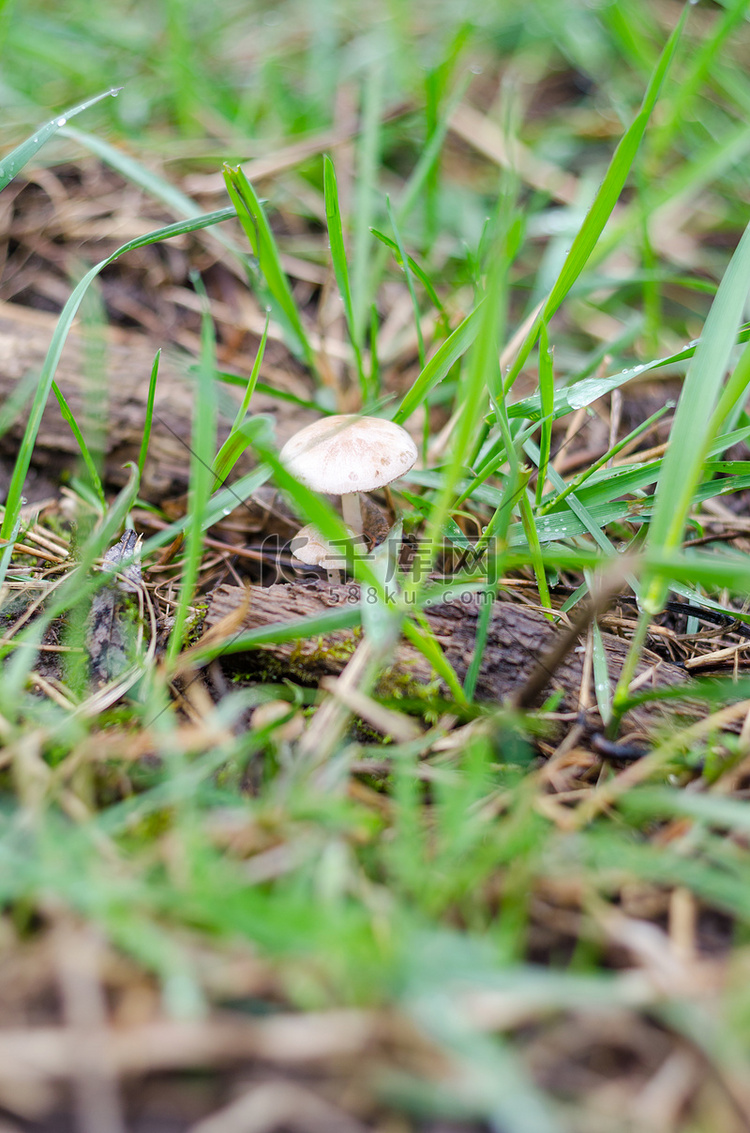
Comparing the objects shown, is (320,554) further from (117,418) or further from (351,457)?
(117,418)

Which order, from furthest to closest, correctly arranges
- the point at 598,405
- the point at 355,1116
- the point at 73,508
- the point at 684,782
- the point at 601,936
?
the point at 598,405 < the point at 73,508 < the point at 684,782 < the point at 601,936 < the point at 355,1116

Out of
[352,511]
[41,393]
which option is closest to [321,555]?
[352,511]

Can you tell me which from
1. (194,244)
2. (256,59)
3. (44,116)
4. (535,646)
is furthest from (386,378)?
(256,59)

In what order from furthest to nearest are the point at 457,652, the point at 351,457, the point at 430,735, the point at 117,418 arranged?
1. the point at 117,418
2. the point at 351,457
3. the point at 457,652
4. the point at 430,735

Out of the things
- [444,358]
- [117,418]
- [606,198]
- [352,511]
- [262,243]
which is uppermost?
[606,198]

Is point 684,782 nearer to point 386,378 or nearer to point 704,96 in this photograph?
point 386,378

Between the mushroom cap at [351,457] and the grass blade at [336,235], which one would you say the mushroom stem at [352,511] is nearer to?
the mushroom cap at [351,457]
